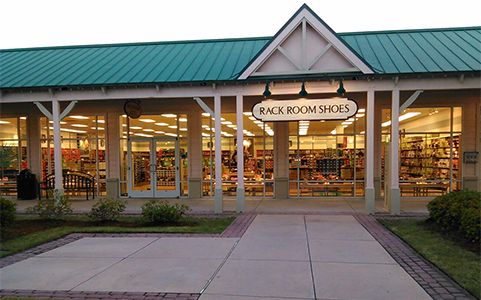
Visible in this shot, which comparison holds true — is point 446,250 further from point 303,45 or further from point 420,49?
point 420,49

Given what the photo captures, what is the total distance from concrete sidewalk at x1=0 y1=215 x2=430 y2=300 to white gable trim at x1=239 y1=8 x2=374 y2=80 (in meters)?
4.79

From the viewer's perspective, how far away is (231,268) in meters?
5.91

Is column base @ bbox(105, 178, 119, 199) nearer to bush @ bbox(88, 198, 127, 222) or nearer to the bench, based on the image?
the bench

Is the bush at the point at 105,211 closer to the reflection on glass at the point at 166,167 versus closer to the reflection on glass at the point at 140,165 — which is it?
the reflection on glass at the point at 166,167

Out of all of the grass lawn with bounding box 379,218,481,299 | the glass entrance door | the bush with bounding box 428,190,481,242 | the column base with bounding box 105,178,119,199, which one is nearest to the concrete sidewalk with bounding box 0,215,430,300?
the grass lawn with bounding box 379,218,481,299

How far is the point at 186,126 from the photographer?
1474 centimetres

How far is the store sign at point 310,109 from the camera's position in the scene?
10641mm

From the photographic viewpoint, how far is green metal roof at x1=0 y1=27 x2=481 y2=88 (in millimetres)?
11258

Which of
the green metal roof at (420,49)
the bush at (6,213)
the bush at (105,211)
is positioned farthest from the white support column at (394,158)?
the bush at (6,213)

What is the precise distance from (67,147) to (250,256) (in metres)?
11.7

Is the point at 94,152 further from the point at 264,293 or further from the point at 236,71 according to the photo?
the point at 264,293

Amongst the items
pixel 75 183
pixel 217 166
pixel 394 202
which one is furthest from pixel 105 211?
pixel 394 202

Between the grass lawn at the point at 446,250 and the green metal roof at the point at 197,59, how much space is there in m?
4.39

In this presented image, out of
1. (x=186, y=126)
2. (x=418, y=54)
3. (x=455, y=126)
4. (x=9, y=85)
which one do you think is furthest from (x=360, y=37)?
(x=9, y=85)
